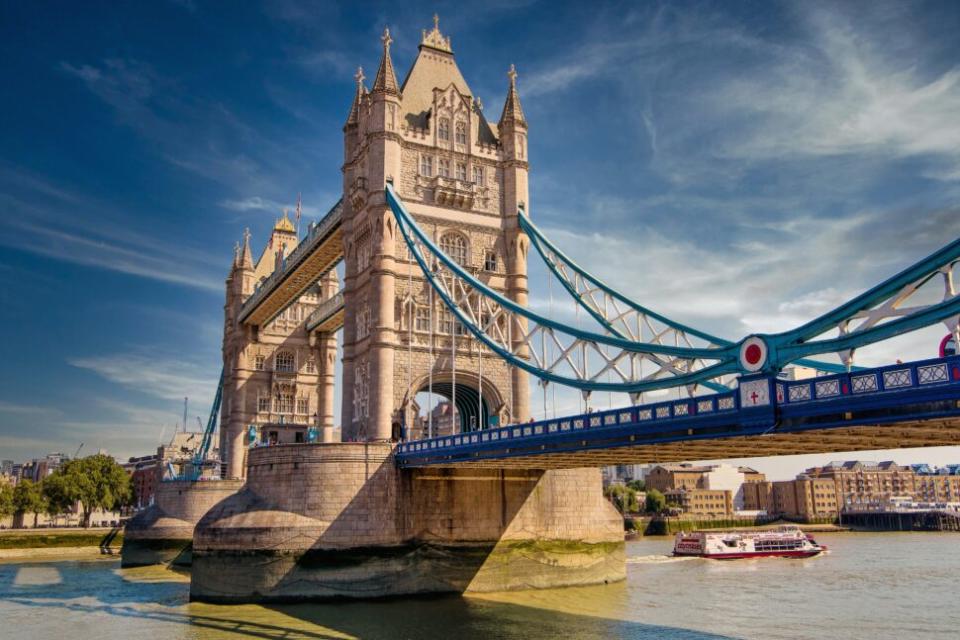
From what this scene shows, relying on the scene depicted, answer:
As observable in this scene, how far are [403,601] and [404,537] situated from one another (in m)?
2.40

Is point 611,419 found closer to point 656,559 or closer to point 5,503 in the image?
point 656,559

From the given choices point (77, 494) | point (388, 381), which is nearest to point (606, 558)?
point (388, 381)

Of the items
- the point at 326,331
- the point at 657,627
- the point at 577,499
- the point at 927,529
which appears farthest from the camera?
the point at 927,529

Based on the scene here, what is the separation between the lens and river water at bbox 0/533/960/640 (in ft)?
81.5

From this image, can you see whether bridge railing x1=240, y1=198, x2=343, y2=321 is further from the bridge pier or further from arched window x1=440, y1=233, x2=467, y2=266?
the bridge pier

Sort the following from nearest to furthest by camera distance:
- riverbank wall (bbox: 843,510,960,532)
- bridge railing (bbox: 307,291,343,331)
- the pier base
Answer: the pier base, bridge railing (bbox: 307,291,343,331), riverbank wall (bbox: 843,510,960,532)

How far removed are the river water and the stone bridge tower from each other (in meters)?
9.31

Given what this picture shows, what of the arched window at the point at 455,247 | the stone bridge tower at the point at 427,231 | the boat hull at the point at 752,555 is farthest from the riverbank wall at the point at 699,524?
the arched window at the point at 455,247

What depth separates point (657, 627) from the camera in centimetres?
2509

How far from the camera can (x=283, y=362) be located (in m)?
64.5

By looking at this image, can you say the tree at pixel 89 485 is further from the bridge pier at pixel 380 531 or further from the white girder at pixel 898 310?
the white girder at pixel 898 310

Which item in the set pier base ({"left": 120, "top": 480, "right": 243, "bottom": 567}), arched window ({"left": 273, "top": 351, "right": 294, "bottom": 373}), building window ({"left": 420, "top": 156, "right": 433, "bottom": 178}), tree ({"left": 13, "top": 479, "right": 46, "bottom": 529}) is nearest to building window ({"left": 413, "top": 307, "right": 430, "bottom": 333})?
building window ({"left": 420, "top": 156, "right": 433, "bottom": 178})

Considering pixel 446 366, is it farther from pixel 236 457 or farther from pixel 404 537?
Answer: pixel 236 457

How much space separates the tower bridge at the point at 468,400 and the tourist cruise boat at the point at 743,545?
2049 centimetres
